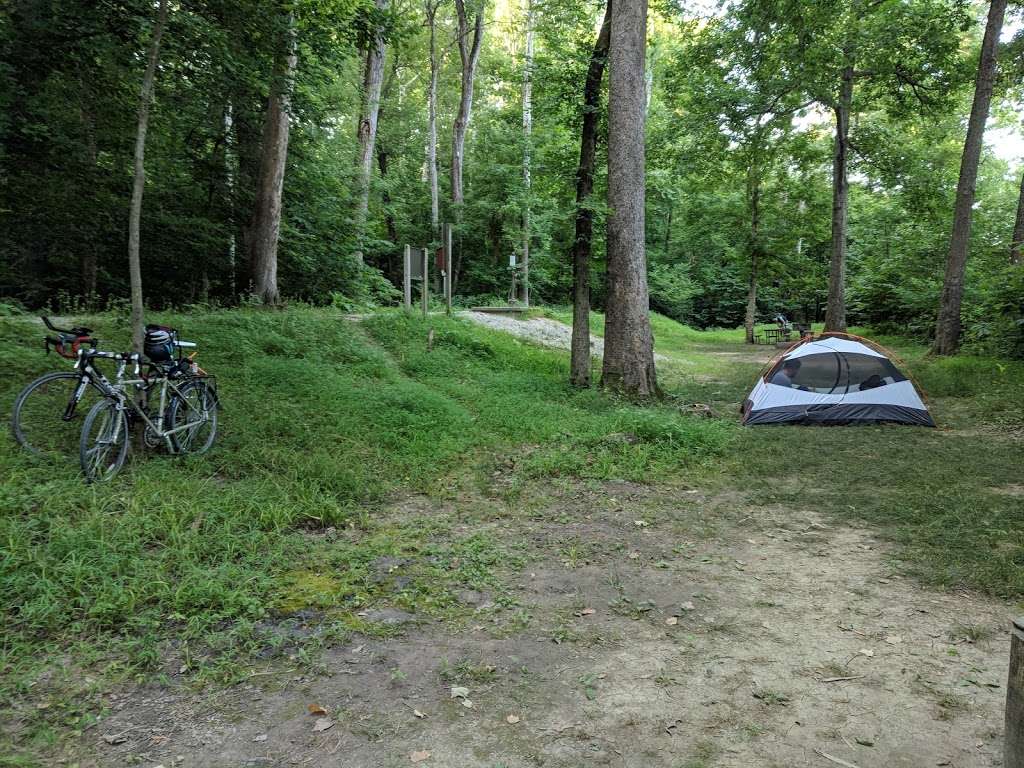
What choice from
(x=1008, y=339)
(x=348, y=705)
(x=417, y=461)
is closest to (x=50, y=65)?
(x=417, y=461)

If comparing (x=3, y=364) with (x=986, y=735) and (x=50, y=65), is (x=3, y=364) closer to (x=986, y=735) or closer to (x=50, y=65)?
(x=50, y=65)

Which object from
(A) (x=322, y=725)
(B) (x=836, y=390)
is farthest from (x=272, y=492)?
(B) (x=836, y=390)

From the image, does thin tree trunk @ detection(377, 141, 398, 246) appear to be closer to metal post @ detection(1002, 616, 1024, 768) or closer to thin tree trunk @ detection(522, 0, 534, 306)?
thin tree trunk @ detection(522, 0, 534, 306)

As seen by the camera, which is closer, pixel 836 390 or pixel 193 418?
pixel 193 418

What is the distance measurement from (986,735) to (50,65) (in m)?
10.8

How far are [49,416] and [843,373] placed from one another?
31.7 feet

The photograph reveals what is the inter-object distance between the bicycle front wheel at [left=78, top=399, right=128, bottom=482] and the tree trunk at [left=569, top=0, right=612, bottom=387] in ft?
22.7

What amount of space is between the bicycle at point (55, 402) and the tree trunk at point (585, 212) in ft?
23.0

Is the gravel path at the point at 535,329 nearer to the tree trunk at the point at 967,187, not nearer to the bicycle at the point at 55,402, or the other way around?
the tree trunk at the point at 967,187

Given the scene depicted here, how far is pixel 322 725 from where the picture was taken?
2588 millimetres

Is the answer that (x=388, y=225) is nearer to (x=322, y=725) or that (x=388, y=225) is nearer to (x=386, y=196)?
(x=386, y=196)

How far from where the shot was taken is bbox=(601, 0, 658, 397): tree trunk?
914 cm

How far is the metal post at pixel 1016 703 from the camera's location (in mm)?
1683

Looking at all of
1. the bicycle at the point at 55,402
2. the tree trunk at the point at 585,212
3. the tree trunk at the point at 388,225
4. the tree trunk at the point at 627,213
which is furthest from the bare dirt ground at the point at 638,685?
the tree trunk at the point at 388,225
